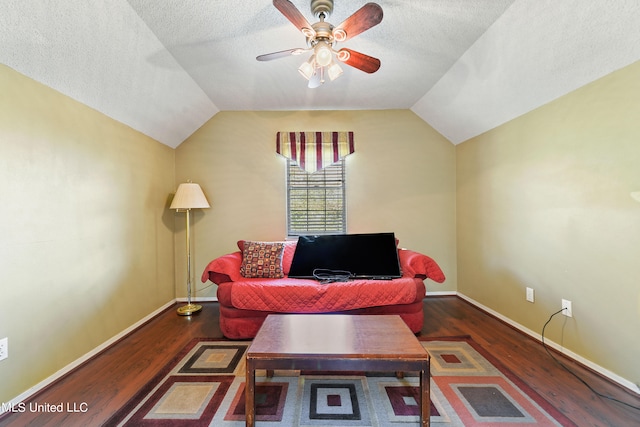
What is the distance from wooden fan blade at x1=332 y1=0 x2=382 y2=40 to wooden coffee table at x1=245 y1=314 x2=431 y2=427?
179 centimetres

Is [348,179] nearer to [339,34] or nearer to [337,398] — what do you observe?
[339,34]

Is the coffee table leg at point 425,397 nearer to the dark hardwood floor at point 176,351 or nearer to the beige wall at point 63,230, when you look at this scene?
the dark hardwood floor at point 176,351

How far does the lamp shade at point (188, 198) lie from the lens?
303 cm

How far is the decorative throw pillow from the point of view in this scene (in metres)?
2.73

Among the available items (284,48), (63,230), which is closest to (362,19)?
(284,48)

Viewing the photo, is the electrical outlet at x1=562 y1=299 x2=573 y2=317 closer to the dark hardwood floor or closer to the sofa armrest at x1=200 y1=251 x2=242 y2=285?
the dark hardwood floor

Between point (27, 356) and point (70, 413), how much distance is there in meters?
0.50

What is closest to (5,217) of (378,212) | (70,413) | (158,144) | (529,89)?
(70,413)

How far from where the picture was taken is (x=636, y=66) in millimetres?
1645

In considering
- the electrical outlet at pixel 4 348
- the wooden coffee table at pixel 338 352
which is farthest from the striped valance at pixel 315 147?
the electrical outlet at pixel 4 348

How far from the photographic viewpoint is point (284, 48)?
221cm

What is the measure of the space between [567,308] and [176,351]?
324 centimetres

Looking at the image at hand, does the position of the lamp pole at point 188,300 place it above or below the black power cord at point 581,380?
above

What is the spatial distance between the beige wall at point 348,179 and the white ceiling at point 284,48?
570 mm
